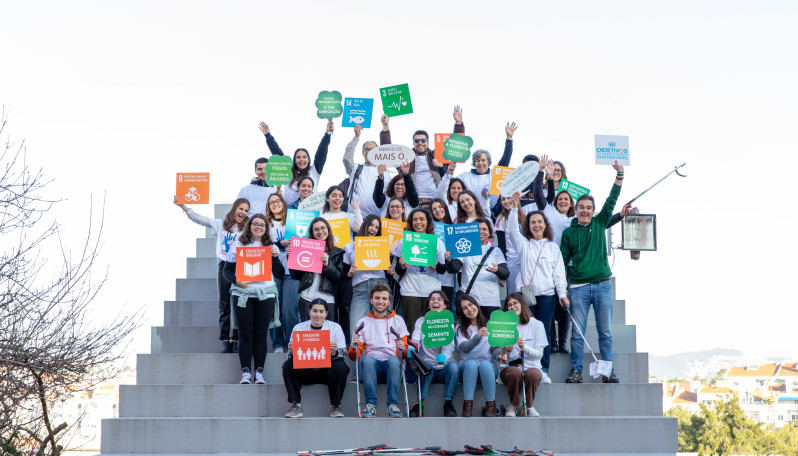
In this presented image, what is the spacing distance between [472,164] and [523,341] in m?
2.90

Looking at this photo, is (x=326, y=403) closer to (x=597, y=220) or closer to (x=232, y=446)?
(x=232, y=446)

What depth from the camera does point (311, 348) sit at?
8.14 meters

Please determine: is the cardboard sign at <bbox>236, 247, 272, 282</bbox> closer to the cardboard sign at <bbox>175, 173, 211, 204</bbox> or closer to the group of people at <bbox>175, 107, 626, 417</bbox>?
the group of people at <bbox>175, 107, 626, 417</bbox>

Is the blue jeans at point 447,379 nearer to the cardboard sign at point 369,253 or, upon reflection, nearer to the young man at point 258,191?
the cardboard sign at point 369,253

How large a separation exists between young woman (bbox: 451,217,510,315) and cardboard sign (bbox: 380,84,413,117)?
304 centimetres

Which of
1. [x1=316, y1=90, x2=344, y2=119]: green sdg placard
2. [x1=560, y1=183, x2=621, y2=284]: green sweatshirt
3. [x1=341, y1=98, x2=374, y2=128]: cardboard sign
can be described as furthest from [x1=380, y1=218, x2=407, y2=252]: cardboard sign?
[x1=316, y1=90, x2=344, y2=119]: green sdg placard

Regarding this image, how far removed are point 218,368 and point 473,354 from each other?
8.53ft

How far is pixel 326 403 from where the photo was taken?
341 inches

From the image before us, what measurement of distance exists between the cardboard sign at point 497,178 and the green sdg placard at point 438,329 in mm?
2428

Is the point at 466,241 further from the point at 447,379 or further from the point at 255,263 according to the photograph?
the point at 255,263

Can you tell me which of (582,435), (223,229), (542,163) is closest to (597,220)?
(542,163)

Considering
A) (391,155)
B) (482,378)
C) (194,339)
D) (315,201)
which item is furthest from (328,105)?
(482,378)

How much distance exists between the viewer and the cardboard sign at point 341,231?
9.28 metres

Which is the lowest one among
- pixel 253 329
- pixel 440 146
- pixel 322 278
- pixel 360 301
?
pixel 253 329
